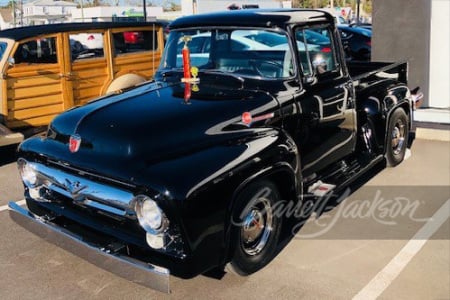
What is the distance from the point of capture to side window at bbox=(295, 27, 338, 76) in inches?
176

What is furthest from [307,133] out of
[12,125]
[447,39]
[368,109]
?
[447,39]

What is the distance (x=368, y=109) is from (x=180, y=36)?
2.16 m

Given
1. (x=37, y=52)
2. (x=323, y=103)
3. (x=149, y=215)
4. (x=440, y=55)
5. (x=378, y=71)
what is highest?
(x=37, y=52)

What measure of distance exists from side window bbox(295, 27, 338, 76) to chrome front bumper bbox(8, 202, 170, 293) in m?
2.30

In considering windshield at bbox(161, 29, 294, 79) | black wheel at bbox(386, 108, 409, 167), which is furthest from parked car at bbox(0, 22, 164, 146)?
black wheel at bbox(386, 108, 409, 167)

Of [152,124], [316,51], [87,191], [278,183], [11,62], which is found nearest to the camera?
[87,191]

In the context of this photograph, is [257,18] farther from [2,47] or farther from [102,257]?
[2,47]

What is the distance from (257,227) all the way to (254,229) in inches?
1.5

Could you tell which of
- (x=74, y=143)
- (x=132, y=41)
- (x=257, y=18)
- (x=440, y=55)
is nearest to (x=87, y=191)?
(x=74, y=143)

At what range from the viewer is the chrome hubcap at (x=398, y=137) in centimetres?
619

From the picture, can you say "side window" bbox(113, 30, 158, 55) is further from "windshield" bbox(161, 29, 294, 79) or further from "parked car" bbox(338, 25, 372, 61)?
"parked car" bbox(338, 25, 372, 61)

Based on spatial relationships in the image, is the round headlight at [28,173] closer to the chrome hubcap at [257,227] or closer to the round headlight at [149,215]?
the round headlight at [149,215]

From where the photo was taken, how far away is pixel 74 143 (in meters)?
3.56

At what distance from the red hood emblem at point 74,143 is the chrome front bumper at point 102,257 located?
0.54 metres
